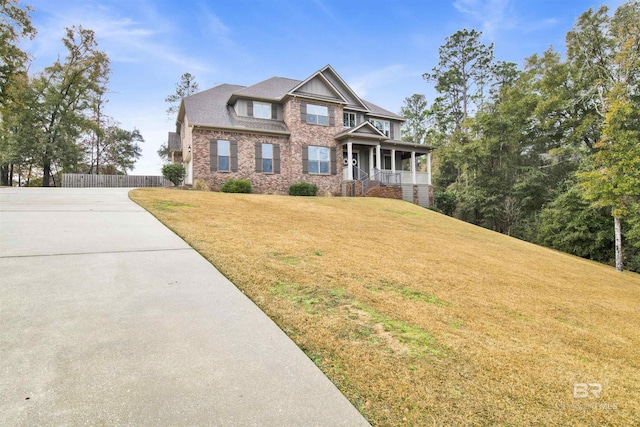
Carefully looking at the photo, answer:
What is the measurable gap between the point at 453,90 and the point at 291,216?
29.8 meters

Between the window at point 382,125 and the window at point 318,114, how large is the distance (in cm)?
425

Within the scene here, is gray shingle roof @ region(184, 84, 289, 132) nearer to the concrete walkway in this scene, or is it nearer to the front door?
the front door

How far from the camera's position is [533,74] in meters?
21.3

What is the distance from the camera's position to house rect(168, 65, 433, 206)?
1691cm

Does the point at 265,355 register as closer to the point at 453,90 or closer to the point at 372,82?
the point at 372,82

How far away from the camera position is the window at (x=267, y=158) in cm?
1788

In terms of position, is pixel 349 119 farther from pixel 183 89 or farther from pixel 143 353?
pixel 183 89

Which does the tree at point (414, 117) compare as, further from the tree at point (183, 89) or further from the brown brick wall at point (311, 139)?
the tree at point (183, 89)

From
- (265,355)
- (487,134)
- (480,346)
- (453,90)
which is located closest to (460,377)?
(480,346)

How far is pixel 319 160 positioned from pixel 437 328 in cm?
1689

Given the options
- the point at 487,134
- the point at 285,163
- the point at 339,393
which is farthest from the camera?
the point at 487,134

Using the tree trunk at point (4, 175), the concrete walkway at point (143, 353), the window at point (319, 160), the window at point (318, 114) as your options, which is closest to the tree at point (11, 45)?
the window at point (318, 114)

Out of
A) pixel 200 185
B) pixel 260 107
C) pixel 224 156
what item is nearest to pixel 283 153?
pixel 260 107

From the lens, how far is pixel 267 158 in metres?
18.0
